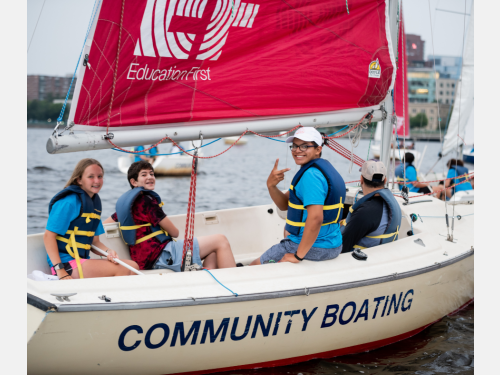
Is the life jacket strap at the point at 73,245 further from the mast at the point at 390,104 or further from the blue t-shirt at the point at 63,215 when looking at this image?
the mast at the point at 390,104

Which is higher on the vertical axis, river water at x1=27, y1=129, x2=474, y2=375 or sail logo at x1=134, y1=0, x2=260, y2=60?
sail logo at x1=134, y1=0, x2=260, y2=60

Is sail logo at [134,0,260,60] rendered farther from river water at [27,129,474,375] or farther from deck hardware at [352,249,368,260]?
deck hardware at [352,249,368,260]

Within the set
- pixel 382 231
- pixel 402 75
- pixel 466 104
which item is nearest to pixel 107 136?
pixel 382 231

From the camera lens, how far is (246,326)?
2727mm

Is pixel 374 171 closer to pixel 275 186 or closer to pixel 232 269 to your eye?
pixel 275 186

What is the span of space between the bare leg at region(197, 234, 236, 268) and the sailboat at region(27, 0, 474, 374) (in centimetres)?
38

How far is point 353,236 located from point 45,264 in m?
2.13

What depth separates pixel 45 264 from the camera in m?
3.36

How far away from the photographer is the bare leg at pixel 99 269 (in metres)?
3.00

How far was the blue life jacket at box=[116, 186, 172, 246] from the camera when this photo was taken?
11.0ft

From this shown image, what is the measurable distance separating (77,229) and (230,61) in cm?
146

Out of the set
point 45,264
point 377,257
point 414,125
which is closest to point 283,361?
point 377,257

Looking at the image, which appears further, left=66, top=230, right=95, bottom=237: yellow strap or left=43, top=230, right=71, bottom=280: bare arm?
left=66, top=230, right=95, bottom=237: yellow strap

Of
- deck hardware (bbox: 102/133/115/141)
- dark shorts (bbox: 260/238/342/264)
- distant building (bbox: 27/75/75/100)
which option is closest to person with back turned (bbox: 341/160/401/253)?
dark shorts (bbox: 260/238/342/264)
